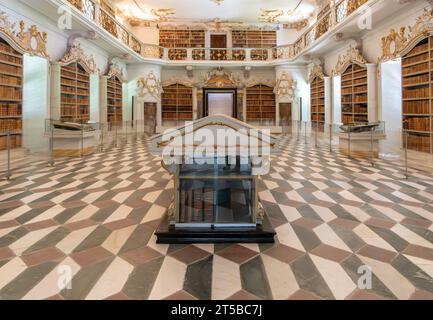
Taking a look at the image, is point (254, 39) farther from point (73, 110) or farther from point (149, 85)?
point (73, 110)

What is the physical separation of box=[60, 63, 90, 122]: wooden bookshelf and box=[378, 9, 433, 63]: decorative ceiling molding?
9472 millimetres

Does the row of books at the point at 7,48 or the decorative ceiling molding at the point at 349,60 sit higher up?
the decorative ceiling molding at the point at 349,60

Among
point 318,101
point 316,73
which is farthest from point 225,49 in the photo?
point 318,101

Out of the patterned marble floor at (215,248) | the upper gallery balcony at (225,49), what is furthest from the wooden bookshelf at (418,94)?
Result: the patterned marble floor at (215,248)

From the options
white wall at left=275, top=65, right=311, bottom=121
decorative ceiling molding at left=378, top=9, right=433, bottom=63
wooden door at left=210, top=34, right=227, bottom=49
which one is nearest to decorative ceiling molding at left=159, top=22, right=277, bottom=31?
wooden door at left=210, top=34, right=227, bottom=49

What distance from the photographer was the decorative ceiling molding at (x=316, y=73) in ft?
42.6

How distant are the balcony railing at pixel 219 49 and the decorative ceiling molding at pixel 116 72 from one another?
1152mm

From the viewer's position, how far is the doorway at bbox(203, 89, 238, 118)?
683 inches

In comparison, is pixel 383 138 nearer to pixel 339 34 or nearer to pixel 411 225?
pixel 339 34

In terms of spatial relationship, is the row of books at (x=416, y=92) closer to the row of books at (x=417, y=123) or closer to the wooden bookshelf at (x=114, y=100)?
the row of books at (x=417, y=123)

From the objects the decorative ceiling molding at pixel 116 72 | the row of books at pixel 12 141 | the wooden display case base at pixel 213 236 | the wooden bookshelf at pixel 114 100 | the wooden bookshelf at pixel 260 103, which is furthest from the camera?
the wooden bookshelf at pixel 260 103

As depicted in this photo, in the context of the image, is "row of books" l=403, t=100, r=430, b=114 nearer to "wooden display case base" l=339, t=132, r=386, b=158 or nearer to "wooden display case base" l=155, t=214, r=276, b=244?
"wooden display case base" l=339, t=132, r=386, b=158

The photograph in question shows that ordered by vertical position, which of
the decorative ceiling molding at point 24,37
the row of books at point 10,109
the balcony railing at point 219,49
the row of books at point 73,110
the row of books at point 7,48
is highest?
the balcony railing at point 219,49
